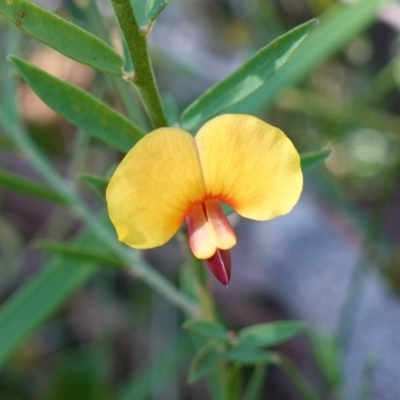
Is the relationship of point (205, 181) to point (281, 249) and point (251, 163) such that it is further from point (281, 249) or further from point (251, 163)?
point (281, 249)

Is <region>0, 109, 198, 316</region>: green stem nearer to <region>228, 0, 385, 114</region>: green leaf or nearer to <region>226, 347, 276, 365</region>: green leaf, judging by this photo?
<region>226, 347, 276, 365</region>: green leaf

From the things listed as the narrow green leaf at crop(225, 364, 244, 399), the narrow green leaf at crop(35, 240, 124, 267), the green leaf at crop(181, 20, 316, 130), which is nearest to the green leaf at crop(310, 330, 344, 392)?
the narrow green leaf at crop(225, 364, 244, 399)

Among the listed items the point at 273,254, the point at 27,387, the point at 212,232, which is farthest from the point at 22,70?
the point at 27,387

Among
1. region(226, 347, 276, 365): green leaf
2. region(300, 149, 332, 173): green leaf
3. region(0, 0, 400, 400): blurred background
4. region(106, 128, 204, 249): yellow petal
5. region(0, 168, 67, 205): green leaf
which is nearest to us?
region(106, 128, 204, 249): yellow petal

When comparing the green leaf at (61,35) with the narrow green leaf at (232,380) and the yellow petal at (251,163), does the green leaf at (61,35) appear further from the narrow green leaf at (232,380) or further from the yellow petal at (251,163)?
the narrow green leaf at (232,380)

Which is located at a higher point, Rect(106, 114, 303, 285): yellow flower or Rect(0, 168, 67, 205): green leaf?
Rect(106, 114, 303, 285): yellow flower

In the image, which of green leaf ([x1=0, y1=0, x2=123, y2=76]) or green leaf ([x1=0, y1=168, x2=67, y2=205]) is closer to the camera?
green leaf ([x1=0, y1=0, x2=123, y2=76])

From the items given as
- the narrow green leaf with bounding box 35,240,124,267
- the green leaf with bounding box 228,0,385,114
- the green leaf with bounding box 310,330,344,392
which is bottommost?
the green leaf with bounding box 310,330,344,392
